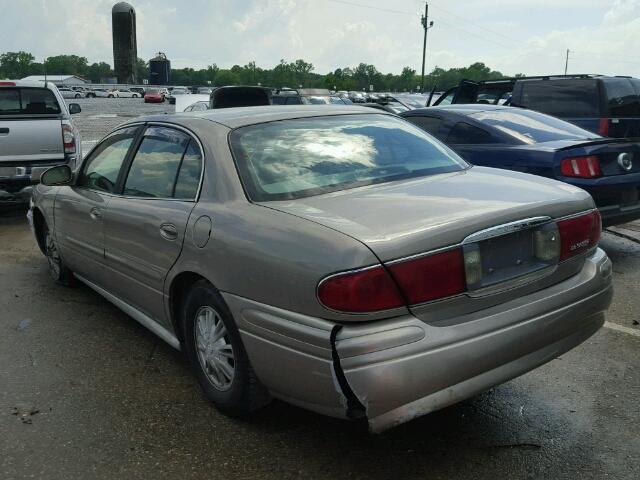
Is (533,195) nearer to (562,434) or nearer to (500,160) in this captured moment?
(562,434)

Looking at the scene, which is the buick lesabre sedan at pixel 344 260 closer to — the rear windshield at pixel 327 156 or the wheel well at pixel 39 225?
the rear windshield at pixel 327 156

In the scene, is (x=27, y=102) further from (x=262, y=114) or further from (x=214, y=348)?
(x=214, y=348)

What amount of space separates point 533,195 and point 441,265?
2.42 ft

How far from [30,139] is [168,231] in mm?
5974

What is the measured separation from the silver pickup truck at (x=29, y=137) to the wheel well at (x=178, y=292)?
5.58 meters

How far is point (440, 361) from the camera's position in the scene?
7.65 feet

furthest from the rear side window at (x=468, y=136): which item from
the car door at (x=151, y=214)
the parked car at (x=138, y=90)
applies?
the parked car at (x=138, y=90)

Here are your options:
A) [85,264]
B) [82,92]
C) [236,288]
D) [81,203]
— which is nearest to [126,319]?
[85,264]

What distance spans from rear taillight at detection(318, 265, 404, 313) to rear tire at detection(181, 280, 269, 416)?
0.67 meters

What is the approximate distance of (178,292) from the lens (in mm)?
3293

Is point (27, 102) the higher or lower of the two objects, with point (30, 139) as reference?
higher

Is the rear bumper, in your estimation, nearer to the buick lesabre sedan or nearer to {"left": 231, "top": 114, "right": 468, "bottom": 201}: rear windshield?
the buick lesabre sedan

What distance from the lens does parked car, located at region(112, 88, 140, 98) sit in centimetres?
8832

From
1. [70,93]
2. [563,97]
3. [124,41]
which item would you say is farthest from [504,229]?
[124,41]
